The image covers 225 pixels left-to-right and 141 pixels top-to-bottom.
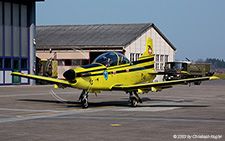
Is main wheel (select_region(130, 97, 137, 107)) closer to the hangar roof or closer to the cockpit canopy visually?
the cockpit canopy

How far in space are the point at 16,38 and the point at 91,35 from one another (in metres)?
19.2

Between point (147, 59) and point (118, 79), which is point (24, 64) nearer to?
point (147, 59)

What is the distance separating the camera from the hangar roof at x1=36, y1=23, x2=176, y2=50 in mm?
56656

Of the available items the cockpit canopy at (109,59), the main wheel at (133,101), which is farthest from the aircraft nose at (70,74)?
the main wheel at (133,101)

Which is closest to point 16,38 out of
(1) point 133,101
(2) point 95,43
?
(2) point 95,43

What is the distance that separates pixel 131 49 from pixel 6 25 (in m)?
19.9

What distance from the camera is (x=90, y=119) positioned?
47.2 ft

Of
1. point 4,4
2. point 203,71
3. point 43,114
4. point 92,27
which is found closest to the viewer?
point 43,114

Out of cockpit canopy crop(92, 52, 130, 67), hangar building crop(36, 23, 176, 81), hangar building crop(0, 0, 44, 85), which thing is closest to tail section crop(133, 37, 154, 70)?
cockpit canopy crop(92, 52, 130, 67)

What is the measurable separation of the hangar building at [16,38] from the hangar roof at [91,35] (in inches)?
515

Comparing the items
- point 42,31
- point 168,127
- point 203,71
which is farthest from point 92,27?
point 168,127

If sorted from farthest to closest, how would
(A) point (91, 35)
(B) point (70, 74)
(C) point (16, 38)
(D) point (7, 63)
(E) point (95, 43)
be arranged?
(A) point (91, 35)
(E) point (95, 43)
(C) point (16, 38)
(D) point (7, 63)
(B) point (70, 74)

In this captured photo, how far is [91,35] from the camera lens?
6091 cm

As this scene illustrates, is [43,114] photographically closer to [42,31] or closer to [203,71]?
[203,71]
